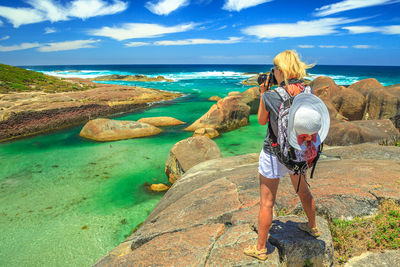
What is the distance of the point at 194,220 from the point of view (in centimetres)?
385

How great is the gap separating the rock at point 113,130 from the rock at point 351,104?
452 inches

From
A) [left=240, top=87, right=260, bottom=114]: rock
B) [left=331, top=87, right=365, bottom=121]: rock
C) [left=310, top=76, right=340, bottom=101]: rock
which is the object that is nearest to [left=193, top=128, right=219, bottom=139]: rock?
[left=310, top=76, right=340, bottom=101]: rock

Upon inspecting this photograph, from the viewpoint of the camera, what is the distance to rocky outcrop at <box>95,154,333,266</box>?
278 cm

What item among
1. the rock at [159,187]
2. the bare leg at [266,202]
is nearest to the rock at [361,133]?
the rock at [159,187]

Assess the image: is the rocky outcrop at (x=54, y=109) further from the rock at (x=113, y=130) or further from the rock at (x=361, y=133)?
the rock at (x=361, y=133)

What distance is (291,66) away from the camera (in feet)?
7.66

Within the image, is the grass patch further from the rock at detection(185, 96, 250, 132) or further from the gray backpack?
the rock at detection(185, 96, 250, 132)

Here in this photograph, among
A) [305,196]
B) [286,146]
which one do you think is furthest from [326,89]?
[286,146]

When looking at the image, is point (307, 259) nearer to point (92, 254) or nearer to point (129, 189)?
point (92, 254)

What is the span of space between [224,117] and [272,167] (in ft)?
48.1

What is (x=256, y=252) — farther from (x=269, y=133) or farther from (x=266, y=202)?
(x=269, y=133)

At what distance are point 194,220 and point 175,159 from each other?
5.34 meters

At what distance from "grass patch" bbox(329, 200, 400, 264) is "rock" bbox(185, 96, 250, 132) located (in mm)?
13121

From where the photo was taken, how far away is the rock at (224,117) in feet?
54.9
